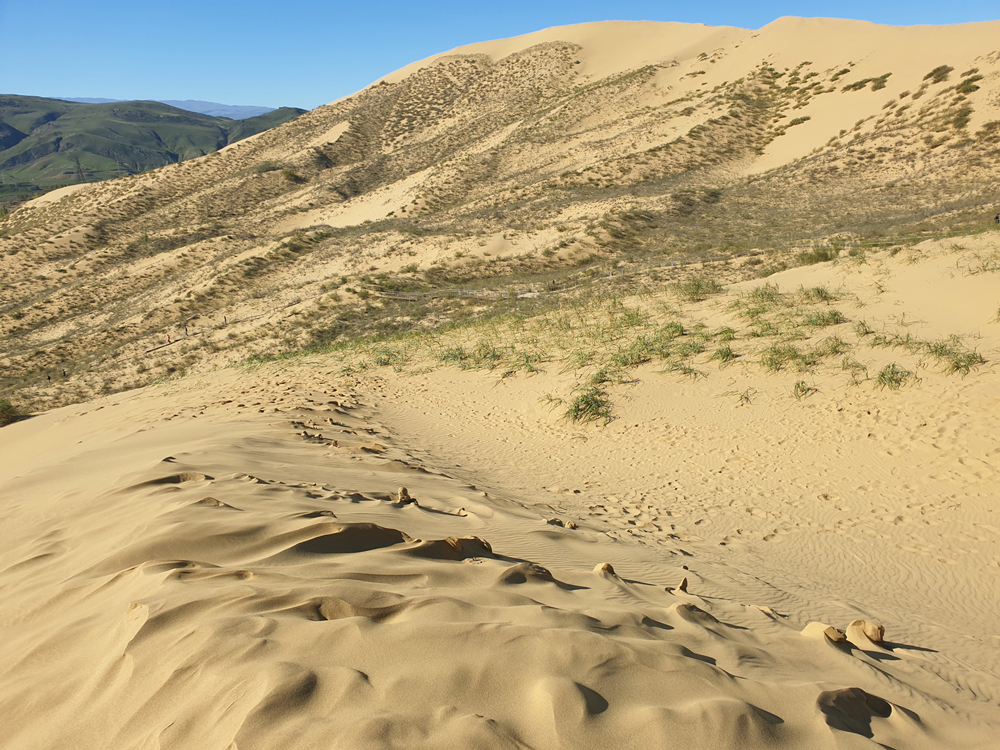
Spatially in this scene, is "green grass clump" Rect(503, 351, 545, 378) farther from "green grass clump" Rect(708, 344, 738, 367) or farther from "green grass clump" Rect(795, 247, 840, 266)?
"green grass clump" Rect(795, 247, 840, 266)

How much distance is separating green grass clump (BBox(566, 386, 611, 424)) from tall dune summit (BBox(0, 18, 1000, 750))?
0.18ft

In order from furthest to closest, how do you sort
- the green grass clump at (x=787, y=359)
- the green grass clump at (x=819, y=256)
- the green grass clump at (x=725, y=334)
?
the green grass clump at (x=819, y=256) → the green grass clump at (x=725, y=334) → the green grass clump at (x=787, y=359)

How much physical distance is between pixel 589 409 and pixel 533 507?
2.79 meters

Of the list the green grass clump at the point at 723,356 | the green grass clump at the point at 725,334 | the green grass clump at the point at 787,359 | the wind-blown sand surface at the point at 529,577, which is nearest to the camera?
the wind-blown sand surface at the point at 529,577

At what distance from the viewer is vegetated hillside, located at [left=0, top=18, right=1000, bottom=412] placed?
2128 centimetres

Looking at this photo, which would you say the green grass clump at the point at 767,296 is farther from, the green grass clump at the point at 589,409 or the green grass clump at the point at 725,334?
the green grass clump at the point at 589,409

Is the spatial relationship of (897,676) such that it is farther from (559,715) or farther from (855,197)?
(855,197)

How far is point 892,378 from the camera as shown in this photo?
7266mm

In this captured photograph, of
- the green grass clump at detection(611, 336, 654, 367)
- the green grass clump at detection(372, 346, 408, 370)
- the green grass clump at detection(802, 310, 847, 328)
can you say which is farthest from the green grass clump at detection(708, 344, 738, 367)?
the green grass clump at detection(372, 346, 408, 370)

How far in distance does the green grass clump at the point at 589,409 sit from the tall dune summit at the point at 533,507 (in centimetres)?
5

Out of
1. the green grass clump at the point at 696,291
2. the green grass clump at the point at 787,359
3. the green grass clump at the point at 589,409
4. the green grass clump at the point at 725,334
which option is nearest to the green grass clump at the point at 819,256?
the green grass clump at the point at 696,291

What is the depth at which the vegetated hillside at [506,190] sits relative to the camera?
69.8 feet

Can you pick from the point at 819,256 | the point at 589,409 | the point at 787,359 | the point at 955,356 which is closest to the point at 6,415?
the point at 589,409

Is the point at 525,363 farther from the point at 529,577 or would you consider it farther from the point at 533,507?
the point at 529,577
